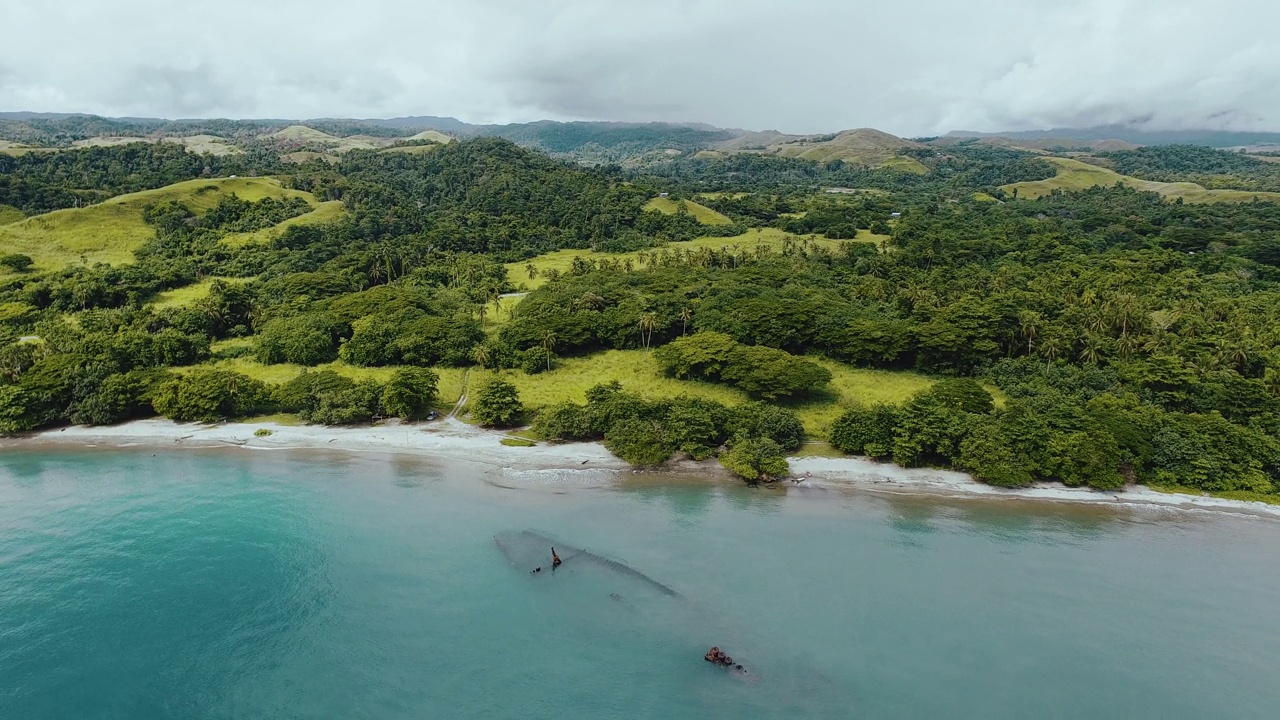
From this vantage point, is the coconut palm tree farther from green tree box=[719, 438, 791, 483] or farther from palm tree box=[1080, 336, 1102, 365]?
green tree box=[719, 438, 791, 483]

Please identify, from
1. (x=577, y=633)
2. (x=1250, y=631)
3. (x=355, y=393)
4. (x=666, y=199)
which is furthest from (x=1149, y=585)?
(x=666, y=199)

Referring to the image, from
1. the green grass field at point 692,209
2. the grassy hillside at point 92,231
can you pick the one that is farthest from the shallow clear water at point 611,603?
the green grass field at point 692,209

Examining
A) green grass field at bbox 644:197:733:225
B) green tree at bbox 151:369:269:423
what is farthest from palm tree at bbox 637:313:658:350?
green grass field at bbox 644:197:733:225

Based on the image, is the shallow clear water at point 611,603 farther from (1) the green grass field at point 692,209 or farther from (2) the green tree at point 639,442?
(1) the green grass field at point 692,209

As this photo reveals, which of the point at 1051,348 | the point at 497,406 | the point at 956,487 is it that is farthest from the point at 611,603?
the point at 1051,348

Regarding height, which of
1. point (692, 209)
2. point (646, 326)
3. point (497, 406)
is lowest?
point (497, 406)

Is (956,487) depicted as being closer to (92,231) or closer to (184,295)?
(184,295)

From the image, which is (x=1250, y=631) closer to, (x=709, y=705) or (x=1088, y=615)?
(x=1088, y=615)
